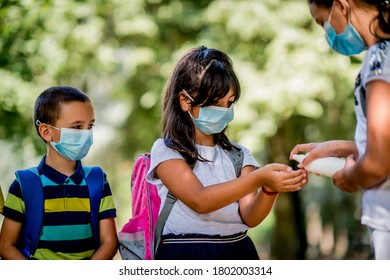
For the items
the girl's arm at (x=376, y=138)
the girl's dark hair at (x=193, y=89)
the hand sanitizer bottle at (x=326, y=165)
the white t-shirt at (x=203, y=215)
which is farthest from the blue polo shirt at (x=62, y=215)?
the girl's arm at (x=376, y=138)

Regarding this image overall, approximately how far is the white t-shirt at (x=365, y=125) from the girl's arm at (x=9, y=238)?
1.97m

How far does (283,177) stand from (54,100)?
1.54 metres

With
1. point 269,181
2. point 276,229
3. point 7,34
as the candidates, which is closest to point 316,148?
point 269,181

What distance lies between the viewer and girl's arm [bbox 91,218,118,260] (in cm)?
381

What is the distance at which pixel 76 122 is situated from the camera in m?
4.00

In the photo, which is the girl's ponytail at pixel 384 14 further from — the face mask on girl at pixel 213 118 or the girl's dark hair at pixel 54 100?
the girl's dark hair at pixel 54 100

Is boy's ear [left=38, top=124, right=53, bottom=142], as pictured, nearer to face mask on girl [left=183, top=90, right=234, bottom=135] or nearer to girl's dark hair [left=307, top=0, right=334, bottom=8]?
face mask on girl [left=183, top=90, right=234, bottom=135]

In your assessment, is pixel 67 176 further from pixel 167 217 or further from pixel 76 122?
pixel 167 217

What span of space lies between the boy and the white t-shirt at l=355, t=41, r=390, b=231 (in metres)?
1.63

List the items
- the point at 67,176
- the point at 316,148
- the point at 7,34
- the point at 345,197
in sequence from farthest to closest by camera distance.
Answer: the point at 345,197 < the point at 7,34 < the point at 67,176 < the point at 316,148

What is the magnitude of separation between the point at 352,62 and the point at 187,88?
24.9ft

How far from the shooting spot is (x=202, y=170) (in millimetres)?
3635

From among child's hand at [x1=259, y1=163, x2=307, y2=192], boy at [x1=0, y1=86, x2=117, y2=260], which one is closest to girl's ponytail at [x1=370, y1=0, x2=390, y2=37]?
child's hand at [x1=259, y1=163, x2=307, y2=192]

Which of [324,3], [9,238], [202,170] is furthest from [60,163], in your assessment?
[324,3]
